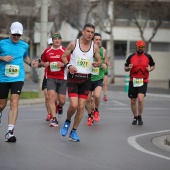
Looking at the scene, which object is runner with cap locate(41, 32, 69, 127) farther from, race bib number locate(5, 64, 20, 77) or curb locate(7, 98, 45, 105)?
curb locate(7, 98, 45, 105)

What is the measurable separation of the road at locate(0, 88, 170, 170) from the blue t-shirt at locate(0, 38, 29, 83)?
1139 mm

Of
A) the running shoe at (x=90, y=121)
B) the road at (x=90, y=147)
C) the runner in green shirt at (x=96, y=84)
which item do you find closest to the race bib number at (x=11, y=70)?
the road at (x=90, y=147)

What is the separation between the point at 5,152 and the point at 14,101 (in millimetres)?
1511

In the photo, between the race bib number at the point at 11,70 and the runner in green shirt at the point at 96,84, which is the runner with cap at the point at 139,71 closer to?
the runner in green shirt at the point at 96,84

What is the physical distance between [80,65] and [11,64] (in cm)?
122

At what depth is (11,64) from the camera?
11289 mm

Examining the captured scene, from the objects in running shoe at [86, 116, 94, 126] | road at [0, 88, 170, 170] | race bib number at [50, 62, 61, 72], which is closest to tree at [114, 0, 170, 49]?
road at [0, 88, 170, 170]

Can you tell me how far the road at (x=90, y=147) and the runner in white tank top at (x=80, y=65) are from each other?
712 millimetres

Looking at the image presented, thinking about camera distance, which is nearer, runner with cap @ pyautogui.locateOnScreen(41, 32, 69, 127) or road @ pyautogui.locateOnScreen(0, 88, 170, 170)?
road @ pyautogui.locateOnScreen(0, 88, 170, 170)

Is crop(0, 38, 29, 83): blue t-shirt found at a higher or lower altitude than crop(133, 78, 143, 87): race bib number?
higher

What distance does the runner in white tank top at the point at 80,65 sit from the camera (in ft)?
37.0

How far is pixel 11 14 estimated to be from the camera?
52969mm

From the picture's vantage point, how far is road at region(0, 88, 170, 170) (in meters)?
9.02

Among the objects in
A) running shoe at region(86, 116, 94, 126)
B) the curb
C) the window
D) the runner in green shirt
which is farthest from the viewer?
the window
